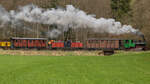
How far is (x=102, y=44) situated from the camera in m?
40.8

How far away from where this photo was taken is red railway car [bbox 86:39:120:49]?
1597 inches

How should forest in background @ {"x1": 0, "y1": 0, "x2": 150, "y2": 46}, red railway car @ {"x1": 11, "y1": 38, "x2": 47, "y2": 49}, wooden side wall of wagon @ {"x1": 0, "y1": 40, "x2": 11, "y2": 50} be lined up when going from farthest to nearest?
1. forest in background @ {"x1": 0, "y1": 0, "x2": 150, "y2": 46}
2. wooden side wall of wagon @ {"x1": 0, "y1": 40, "x2": 11, "y2": 50}
3. red railway car @ {"x1": 11, "y1": 38, "x2": 47, "y2": 49}

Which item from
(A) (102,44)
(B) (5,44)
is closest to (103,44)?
(A) (102,44)

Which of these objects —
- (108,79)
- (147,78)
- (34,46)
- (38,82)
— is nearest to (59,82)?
(38,82)

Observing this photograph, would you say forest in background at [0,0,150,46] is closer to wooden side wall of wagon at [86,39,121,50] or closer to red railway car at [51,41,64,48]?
red railway car at [51,41,64,48]

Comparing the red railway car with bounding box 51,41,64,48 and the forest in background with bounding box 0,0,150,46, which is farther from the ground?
the forest in background with bounding box 0,0,150,46

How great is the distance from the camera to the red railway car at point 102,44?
133ft

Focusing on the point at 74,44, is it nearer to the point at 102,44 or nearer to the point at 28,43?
the point at 102,44

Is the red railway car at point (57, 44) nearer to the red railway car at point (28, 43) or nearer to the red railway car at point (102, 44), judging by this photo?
the red railway car at point (28, 43)

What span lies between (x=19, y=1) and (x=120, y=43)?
94625mm

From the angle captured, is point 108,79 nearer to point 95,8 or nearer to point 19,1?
point 95,8

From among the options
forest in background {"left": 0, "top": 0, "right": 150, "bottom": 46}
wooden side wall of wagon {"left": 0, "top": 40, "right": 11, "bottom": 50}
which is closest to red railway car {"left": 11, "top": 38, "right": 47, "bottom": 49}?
wooden side wall of wagon {"left": 0, "top": 40, "right": 11, "bottom": 50}

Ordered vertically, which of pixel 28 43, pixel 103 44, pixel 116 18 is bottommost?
pixel 103 44

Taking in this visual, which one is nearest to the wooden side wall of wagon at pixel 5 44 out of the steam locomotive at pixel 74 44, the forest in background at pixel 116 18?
the steam locomotive at pixel 74 44
